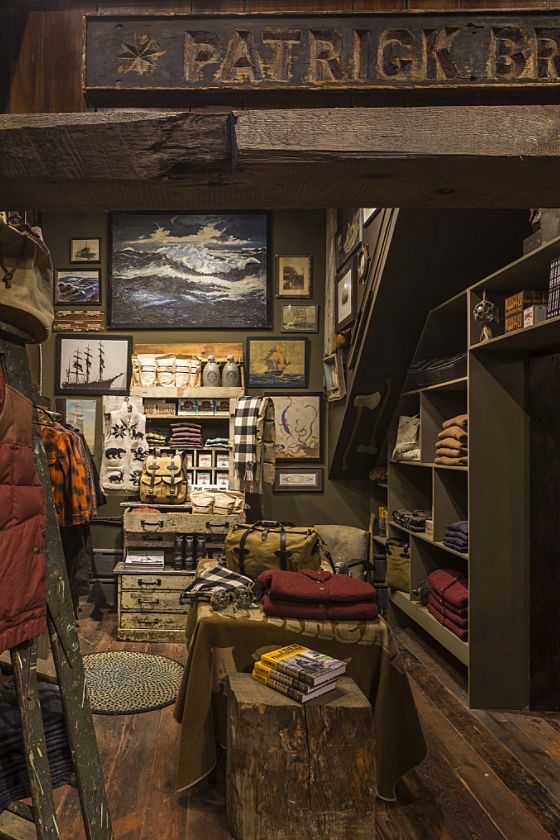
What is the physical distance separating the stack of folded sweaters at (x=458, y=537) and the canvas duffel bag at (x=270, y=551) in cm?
109

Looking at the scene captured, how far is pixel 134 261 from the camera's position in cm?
616

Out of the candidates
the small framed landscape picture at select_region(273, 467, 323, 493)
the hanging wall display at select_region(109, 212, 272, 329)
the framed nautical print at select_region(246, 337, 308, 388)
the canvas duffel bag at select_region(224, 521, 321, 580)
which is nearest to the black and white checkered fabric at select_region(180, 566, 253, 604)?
the canvas duffel bag at select_region(224, 521, 321, 580)

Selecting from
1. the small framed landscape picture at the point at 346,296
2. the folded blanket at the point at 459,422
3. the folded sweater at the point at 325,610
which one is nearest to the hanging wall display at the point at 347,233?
the small framed landscape picture at the point at 346,296

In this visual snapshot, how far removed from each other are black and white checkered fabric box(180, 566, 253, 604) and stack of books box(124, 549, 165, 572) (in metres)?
1.90

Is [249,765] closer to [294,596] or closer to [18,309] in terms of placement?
[294,596]

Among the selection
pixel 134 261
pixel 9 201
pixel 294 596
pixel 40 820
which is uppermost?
pixel 134 261

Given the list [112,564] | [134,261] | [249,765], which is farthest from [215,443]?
[249,765]

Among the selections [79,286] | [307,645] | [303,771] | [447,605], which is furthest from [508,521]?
[79,286]

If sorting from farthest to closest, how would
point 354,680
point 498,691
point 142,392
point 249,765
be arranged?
point 142,392, point 498,691, point 354,680, point 249,765

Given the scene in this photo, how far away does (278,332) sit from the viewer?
6.19 metres

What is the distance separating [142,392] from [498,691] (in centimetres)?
376

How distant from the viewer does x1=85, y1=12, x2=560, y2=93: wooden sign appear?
71.1 inches

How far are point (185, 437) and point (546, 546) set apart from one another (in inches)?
129

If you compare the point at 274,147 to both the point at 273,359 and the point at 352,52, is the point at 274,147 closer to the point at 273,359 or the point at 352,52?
the point at 352,52
